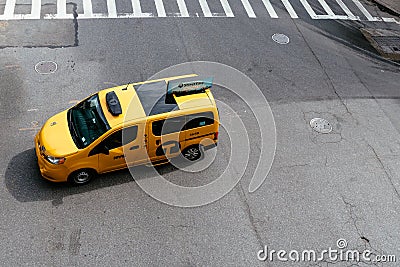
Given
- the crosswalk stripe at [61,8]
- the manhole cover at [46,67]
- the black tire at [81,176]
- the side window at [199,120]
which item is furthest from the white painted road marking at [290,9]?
the black tire at [81,176]

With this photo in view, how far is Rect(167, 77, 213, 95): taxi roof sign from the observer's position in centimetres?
1309

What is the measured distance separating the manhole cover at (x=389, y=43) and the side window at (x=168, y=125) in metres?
11.1

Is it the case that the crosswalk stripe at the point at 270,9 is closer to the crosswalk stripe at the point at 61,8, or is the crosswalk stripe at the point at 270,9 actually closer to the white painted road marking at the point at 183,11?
the white painted road marking at the point at 183,11

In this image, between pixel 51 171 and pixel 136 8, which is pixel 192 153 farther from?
pixel 136 8

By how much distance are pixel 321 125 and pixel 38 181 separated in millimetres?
8858

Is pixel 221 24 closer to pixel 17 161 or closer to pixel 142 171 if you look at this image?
pixel 142 171

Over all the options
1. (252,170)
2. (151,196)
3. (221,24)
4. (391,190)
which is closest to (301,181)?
(252,170)

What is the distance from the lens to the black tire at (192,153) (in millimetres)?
13552

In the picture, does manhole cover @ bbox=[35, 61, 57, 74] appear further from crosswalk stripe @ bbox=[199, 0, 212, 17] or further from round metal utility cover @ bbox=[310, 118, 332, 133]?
round metal utility cover @ bbox=[310, 118, 332, 133]

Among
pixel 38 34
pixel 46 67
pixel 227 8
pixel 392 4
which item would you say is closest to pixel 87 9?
pixel 38 34

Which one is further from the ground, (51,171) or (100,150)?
(100,150)

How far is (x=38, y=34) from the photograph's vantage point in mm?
17625

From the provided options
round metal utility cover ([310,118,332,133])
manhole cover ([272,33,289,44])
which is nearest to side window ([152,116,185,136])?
round metal utility cover ([310,118,332,133])

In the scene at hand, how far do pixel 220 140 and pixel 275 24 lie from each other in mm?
7729
